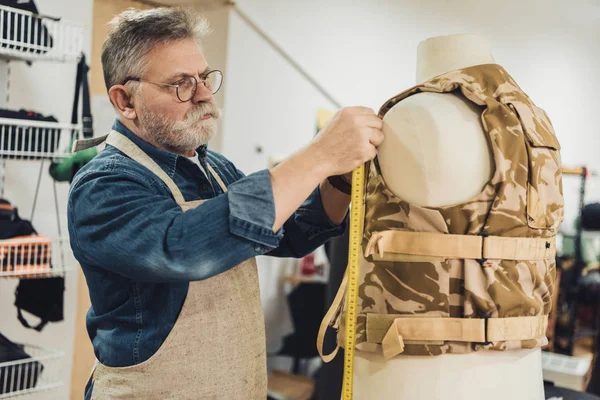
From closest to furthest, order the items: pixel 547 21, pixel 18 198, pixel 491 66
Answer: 1. pixel 491 66
2. pixel 18 198
3. pixel 547 21

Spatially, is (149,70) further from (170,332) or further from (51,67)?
(51,67)

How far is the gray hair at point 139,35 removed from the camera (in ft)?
5.24

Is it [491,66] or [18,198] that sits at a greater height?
[491,66]

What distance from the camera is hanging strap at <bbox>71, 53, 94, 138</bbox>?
278cm

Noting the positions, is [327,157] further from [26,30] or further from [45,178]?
[45,178]

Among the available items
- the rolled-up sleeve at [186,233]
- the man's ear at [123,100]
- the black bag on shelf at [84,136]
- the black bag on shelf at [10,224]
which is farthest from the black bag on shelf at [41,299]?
the rolled-up sleeve at [186,233]

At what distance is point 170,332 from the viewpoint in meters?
1.47

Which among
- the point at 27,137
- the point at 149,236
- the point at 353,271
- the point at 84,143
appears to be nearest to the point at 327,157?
the point at 353,271

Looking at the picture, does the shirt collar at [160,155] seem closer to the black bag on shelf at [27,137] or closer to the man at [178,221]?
the man at [178,221]

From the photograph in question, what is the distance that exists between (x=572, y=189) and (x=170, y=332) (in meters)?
6.86

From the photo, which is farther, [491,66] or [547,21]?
[547,21]

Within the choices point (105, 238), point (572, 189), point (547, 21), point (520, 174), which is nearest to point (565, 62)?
point (547, 21)

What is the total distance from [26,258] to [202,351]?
1.48 meters

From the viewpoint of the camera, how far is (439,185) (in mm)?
1318
